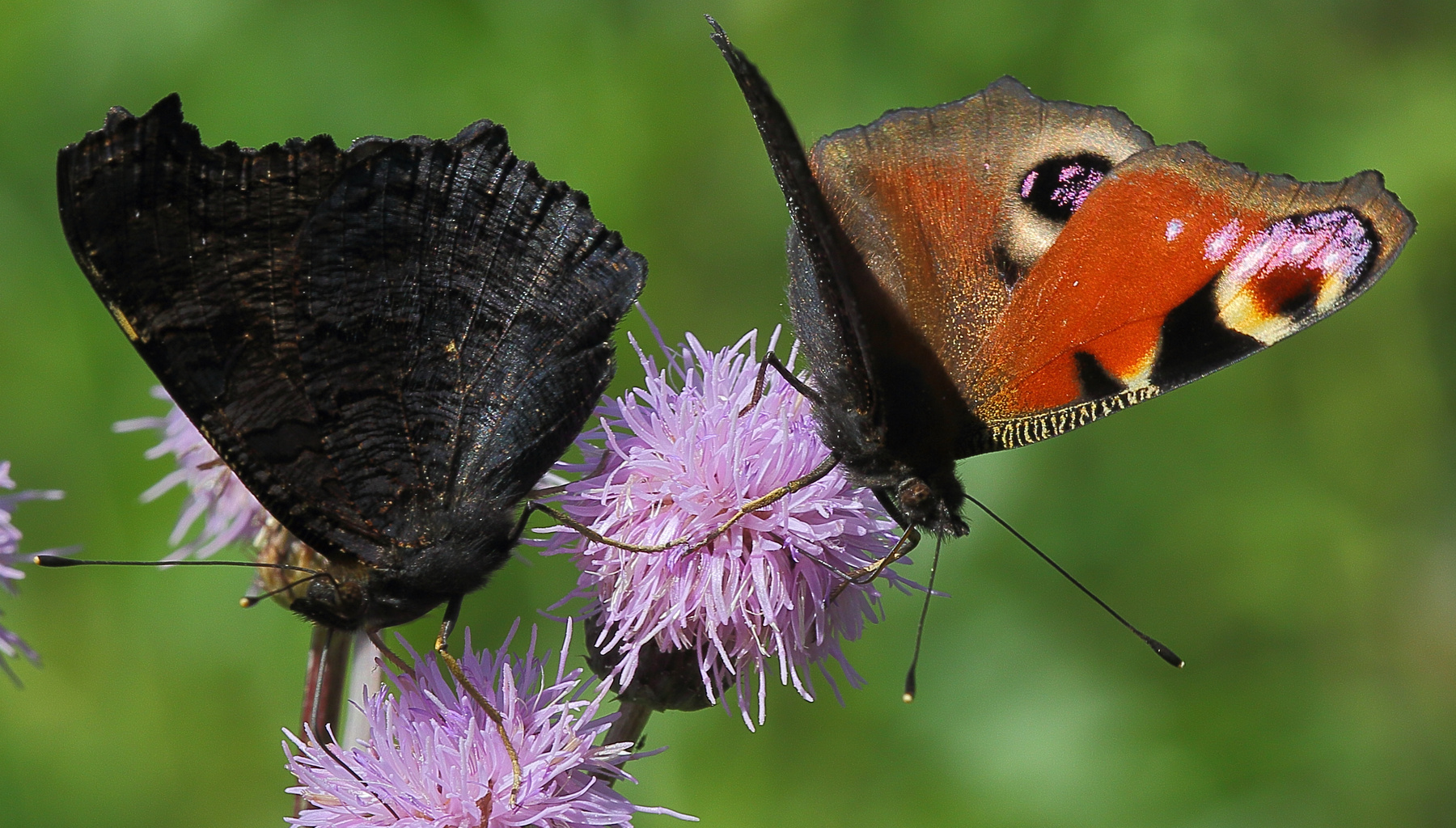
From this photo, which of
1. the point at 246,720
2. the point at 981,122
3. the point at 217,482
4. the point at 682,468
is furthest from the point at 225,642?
the point at 981,122

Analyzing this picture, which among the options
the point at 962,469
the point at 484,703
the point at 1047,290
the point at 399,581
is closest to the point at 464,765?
the point at 484,703

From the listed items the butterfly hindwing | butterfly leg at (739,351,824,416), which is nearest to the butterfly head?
butterfly leg at (739,351,824,416)

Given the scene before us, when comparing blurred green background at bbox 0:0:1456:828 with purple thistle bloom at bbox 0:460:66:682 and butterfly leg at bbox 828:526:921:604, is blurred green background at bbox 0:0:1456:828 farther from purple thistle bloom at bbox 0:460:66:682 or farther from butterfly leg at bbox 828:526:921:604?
butterfly leg at bbox 828:526:921:604

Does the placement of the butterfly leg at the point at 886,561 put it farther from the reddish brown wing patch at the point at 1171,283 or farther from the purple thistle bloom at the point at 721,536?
the reddish brown wing patch at the point at 1171,283

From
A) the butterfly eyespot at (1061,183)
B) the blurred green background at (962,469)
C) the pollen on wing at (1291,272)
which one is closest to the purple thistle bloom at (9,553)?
the blurred green background at (962,469)

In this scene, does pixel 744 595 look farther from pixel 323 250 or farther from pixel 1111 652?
pixel 1111 652
